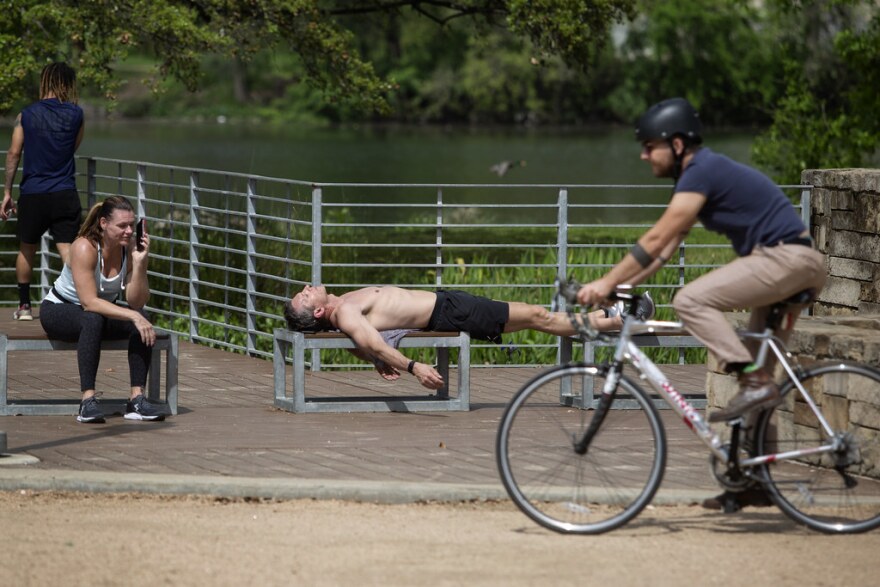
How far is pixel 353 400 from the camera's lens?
10016 millimetres

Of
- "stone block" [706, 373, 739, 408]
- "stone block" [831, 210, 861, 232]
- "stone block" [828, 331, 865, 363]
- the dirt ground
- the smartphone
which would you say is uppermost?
"stone block" [831, 210, 861, 232]

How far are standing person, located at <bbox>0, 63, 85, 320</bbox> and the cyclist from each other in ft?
21.8

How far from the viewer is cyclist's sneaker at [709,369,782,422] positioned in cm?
668

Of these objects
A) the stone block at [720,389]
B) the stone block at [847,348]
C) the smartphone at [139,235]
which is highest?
the smartphone at [139,235]

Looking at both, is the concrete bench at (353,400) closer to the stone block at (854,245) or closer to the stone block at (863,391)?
the stone block at (863,391)

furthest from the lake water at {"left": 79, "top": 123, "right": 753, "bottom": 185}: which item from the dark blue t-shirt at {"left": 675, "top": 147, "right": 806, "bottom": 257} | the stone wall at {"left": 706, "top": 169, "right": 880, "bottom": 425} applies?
the dark blue t-shirt at {"left": 675, "top": 147, "right": 806, "bottom": 257}

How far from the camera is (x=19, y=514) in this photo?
7.02 m

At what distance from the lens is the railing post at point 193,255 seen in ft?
43.9

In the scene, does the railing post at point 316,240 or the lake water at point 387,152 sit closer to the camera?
the railing post at point 316,240

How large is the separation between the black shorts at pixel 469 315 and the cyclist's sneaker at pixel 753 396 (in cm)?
325

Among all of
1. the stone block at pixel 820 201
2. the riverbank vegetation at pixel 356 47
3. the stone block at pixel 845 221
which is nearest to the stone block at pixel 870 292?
the stone block at pixel 845 221

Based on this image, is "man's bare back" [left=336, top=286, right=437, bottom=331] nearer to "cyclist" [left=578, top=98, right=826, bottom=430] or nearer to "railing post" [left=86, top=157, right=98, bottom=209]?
"cyclist" [left=578, top=98, right=826, bottom=430]

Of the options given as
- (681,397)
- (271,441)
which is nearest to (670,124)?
(681,397)

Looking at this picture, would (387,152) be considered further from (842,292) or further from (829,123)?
(842,292)
